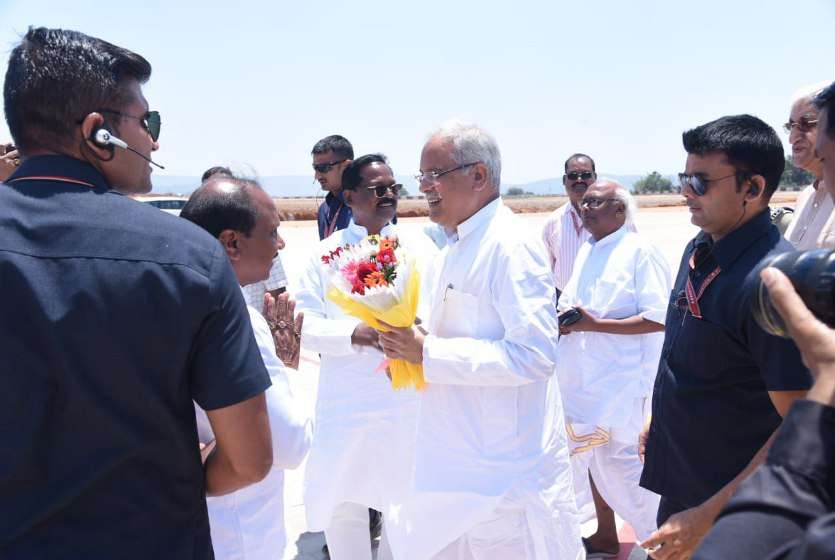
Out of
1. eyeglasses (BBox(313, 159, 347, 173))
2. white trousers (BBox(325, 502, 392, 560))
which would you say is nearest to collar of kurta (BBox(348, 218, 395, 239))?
white trousers (BBox(325, 502, 392, 560))

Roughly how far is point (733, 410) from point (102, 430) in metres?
2.04

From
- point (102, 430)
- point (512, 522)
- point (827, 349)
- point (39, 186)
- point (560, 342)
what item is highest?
point (39, 186)

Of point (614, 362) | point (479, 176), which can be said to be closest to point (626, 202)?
point (614, 362)

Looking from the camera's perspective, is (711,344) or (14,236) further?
(711,344)

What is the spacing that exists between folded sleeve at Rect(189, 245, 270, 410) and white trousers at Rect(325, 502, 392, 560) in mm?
2864

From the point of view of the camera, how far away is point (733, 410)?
2545 millimetres

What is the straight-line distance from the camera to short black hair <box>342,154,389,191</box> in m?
4.73

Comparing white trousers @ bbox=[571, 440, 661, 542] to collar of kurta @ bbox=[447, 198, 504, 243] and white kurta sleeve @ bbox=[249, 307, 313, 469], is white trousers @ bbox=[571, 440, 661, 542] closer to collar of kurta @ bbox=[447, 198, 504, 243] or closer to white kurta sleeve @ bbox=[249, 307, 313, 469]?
collar of kurta @ bbox=[447, 198, 504, 243]

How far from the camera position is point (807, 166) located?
413cm

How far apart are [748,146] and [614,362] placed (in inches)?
90.6

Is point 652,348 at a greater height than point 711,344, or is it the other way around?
point 711,344

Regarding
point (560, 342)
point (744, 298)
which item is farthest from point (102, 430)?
point (560, 342)

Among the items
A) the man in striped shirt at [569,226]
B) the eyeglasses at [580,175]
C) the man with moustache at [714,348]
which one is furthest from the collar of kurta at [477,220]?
the eyeglasses at [580,175]

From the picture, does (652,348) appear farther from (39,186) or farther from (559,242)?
(39,186)
